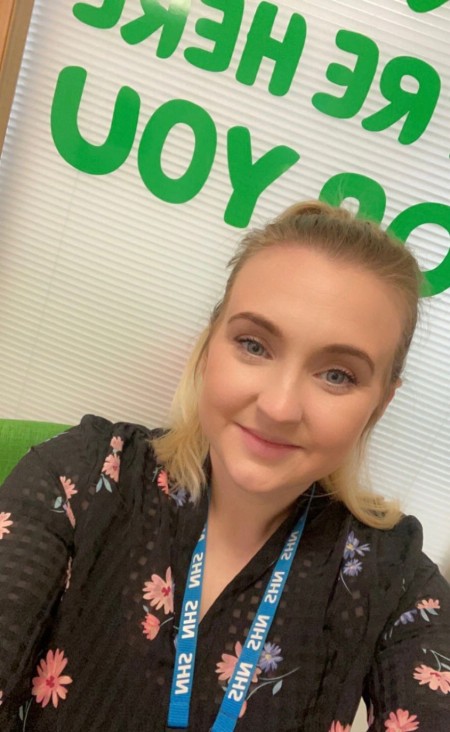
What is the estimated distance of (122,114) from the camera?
1296mm

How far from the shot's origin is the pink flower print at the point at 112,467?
958 millimetres

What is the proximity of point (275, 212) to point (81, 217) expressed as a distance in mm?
452

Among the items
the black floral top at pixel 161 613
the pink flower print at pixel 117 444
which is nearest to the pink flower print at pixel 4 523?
the black floral top at pixel 161 613

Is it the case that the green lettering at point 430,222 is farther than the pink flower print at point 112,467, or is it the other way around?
the green lettering at point 430,222

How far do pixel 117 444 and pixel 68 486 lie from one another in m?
0.12

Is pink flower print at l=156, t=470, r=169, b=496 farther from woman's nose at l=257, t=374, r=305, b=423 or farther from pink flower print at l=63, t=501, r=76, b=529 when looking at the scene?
woman's nose at l=257, t=374, r=305, b=423

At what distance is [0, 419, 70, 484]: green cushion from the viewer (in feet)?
3.74

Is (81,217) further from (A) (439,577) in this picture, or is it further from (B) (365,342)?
(A) (439,577)

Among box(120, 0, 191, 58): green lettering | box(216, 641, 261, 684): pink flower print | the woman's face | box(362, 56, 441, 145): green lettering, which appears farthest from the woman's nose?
box(120, 0, 191, 58): green lettering

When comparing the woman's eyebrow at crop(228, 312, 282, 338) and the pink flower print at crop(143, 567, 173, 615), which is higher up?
the woman's eyebrow at crop(228, 312, 282, 338)

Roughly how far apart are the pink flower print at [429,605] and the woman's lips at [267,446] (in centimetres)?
35

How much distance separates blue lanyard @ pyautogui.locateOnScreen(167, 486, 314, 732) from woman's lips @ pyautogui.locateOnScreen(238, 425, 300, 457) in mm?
225

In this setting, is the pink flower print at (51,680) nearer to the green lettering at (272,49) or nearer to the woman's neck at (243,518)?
the woman's neck at (243,518)

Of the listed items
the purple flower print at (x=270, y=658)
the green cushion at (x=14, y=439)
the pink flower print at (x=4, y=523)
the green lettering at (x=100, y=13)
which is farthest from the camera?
the green lettering at (x=100, y=13)
